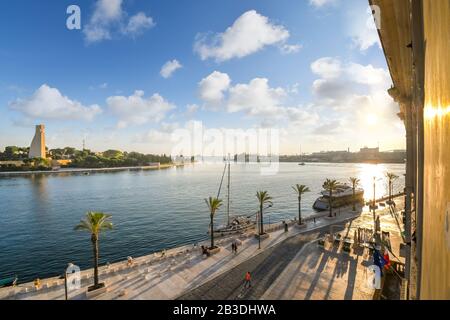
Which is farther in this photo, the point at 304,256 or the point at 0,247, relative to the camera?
the point at 0,247

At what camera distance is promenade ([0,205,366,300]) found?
16969mm

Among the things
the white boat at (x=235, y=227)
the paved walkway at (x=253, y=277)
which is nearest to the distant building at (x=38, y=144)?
the white boat at (x=235, y=227)

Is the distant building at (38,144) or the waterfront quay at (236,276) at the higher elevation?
the distant building at (38,144)

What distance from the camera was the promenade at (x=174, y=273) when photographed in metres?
17.0

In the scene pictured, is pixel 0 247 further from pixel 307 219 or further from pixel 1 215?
pixel 307 219

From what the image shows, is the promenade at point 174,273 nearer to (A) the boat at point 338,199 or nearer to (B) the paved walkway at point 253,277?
(B) the paved walkway at point 253,277

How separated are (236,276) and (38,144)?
719 feet

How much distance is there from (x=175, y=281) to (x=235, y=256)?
662cm

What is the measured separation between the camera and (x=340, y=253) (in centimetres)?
2300

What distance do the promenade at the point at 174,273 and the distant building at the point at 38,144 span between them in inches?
8095

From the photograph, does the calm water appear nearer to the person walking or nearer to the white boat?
the white boat

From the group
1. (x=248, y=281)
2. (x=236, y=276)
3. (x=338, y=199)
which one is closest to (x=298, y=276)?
(x=248, y=281)
